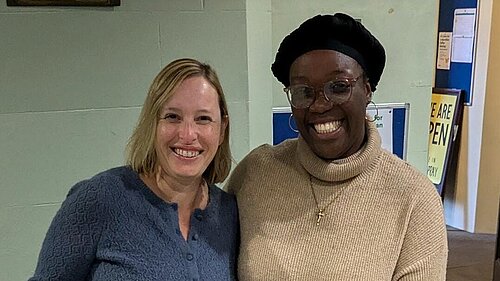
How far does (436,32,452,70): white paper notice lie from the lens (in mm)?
4703

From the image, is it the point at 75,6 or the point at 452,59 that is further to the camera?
the point at 452,59

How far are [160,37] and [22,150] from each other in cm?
64

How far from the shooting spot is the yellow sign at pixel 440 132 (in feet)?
15.2

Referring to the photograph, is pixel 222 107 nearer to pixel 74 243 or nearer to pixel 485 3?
pixel 74 243

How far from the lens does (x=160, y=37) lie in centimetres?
217

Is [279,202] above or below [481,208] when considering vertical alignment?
above

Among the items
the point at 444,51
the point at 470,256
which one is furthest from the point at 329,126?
the point at 444,51

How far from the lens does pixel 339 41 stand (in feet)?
4.65

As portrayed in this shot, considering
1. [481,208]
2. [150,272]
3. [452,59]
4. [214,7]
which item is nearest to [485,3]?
[452,59]

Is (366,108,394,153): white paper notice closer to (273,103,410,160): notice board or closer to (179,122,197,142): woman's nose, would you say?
(273,103,410,160): notice board

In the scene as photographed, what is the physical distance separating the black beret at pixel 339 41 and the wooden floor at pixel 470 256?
271 cm

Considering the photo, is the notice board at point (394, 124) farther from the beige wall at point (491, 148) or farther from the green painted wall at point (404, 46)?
the beige wall at point (491, 148)

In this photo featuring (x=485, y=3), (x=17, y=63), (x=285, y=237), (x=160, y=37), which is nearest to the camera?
(x=285, y=237)

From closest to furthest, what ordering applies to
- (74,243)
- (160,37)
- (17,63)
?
(74,243), (17,63), (160,37)
